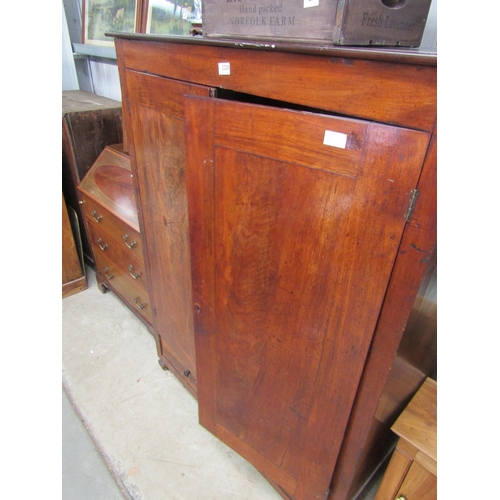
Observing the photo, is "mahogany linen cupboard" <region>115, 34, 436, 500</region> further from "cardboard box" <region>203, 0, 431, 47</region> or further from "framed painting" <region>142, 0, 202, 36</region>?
"framed painting" <region>142, 0, 202, 36</region>

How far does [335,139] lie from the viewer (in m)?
0.65

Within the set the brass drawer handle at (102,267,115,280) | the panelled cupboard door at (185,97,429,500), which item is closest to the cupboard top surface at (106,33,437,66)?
the panelled cupboard door at (185,97,429,500)

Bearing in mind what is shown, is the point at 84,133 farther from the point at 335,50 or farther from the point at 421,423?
the point at 421,423

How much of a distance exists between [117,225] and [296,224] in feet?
4.57

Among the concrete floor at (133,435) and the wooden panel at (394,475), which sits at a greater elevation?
the wooden panel at (394,475)

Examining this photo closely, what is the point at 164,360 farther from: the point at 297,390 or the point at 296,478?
the point at 297,390

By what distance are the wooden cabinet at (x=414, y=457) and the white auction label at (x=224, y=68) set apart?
1099 millimetres

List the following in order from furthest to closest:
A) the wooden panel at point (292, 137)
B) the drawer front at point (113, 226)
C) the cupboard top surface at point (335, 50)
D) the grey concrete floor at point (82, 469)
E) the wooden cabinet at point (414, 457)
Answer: the drawer front at point (113, 226), the grey concrete floor at point (82, 469), the wooden cabinet at point (414, 457), the wooden panel at point (292, 137), the cupboard top surface at point (335, 50)

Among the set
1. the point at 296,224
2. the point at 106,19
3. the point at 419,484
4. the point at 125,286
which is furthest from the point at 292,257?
the point at 106,19

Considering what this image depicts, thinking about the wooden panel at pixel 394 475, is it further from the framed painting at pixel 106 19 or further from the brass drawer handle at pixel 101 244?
the framed painting at pixel 106 19

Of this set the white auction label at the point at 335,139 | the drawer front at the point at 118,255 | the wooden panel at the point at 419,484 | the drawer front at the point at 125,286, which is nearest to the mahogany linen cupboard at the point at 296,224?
the white auction label at the point at 335,139

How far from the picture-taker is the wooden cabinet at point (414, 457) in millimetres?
981

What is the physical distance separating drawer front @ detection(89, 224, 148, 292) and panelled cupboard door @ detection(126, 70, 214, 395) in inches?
10.1

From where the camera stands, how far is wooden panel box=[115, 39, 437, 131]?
0.55 metres
